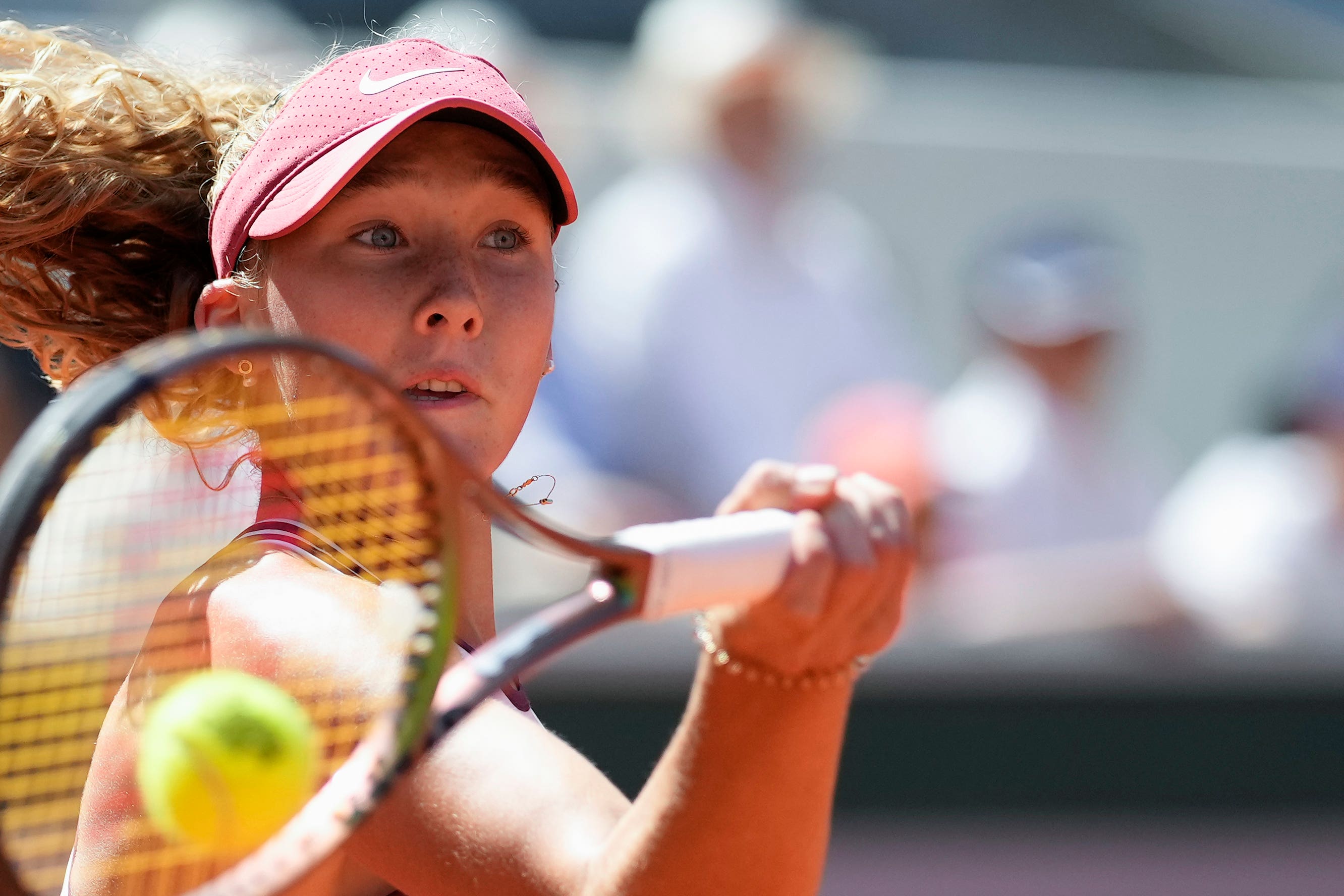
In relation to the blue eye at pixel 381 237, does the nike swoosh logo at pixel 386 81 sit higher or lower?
higher

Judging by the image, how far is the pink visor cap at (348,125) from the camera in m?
1.34

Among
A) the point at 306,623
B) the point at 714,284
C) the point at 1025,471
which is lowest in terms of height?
the point at 306,623

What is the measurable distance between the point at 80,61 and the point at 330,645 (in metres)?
0.78

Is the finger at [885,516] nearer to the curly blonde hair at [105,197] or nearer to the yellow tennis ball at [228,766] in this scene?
the yellow tennis ball at [228,766]

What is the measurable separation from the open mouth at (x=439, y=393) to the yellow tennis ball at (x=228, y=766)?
0.28 m

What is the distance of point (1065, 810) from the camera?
3.63 m

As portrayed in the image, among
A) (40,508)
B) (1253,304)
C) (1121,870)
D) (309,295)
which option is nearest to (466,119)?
(309,295)

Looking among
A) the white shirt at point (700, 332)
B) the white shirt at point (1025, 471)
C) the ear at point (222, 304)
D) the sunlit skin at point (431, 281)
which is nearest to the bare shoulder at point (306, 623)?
the sunlit skin at point (431, 281)

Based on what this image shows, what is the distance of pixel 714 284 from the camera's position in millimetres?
3877

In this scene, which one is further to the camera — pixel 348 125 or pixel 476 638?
pixel 476 638

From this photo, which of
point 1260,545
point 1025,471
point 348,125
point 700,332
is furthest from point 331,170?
point 1260,545

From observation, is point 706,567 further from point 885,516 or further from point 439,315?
point 439,315

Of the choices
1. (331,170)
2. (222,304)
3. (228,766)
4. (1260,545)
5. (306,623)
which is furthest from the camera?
(1260,545)

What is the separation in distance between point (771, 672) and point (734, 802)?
4.0 inches
